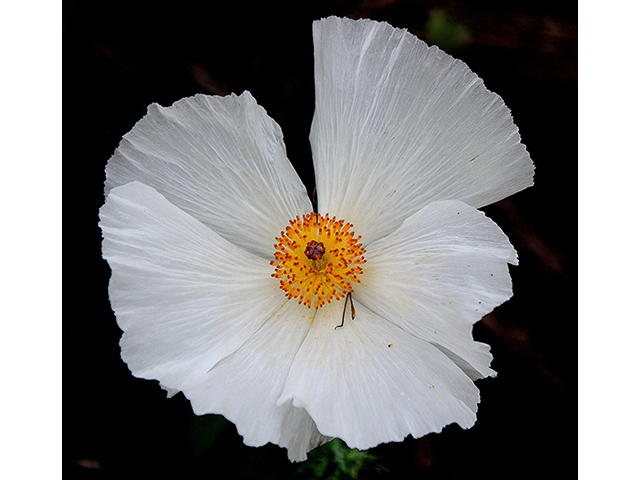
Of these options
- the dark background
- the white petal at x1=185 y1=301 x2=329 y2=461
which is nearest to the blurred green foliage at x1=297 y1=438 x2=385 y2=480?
the dark background

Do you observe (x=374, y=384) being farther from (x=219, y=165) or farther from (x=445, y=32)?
(x=445, y=32)

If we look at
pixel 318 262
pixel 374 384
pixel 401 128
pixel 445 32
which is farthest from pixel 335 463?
pixel 445 32

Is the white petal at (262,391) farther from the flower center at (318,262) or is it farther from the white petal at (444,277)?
the white petal at (444,277)

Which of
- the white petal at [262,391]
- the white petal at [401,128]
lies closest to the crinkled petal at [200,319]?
the white petal at [262,391]

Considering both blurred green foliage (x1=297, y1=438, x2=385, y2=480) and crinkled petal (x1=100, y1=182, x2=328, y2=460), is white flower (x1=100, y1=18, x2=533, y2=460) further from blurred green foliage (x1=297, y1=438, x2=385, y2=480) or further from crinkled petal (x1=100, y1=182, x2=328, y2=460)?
blurred green foliage (x1=297, y1=438, x2=385, y2=480)
